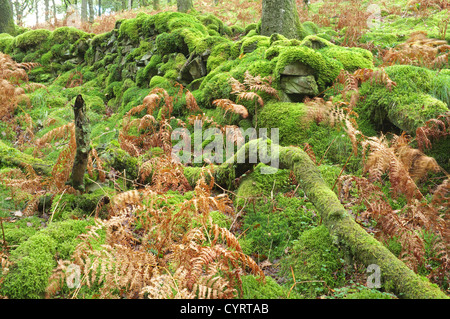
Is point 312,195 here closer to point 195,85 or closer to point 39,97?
point 195,85

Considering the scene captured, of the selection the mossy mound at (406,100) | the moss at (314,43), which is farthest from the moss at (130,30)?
the mossy mound at (406,100)

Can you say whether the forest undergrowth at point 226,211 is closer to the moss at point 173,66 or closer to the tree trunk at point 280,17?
the moss at point 173,66

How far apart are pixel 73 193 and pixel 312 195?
3.01m

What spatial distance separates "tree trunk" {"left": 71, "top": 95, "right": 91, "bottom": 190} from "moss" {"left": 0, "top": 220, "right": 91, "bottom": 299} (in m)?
0.70

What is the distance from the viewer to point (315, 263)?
2922 millimetres

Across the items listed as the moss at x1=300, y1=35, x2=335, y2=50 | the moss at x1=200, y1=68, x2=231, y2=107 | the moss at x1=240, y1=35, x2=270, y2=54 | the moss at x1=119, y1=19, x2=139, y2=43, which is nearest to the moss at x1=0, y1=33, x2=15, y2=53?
the moss at x1=119, y1=19, x2=139, y2=43

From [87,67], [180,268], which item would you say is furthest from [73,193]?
[87,67]

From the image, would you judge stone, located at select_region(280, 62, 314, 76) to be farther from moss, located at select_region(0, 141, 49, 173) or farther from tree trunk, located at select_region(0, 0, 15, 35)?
tree trunk, located at select_region(0, 0, 15, 35)

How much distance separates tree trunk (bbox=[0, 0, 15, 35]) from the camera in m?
14.2

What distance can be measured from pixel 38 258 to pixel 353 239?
2933 mm

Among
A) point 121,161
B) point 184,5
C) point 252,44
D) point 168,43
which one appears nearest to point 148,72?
point 168,43

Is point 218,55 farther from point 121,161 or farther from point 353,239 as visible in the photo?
point 353,239

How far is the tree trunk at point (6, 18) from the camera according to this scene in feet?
46.4

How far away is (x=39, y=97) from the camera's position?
29.6 ft
